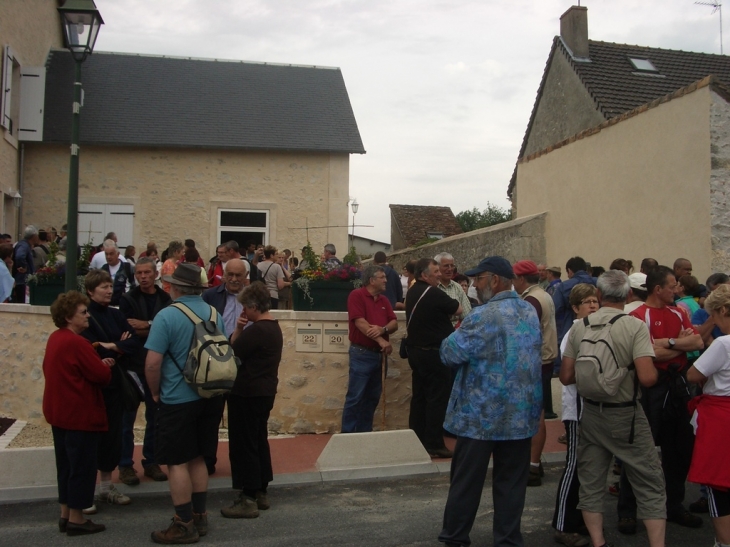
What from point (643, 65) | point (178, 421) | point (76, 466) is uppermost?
point (643, 65)

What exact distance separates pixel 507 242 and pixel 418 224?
2591cm

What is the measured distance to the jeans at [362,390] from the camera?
7.48 metres

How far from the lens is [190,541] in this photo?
16.3 feet

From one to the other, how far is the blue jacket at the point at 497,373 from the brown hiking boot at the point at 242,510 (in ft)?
6.14

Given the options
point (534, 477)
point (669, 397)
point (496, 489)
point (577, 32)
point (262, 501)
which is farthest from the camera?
point (577, 32)

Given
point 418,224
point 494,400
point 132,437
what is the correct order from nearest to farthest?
1. point 494,400
2. point 132,437
3. point 418,224

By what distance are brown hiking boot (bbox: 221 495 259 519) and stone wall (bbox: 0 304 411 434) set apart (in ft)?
8.87

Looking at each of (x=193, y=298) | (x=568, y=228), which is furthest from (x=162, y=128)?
(x=193, y=298)

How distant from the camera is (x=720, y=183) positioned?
35.0ft

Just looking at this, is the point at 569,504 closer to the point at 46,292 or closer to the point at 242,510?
the point at 242,510

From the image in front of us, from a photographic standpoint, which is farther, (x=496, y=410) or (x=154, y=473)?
(x=154, y=473)

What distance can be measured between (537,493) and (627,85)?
17.2 meters

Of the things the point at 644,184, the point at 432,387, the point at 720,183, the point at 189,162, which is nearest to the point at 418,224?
the point at 189,162

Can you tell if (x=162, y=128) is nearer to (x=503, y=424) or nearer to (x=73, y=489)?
(x=73, y=489)
